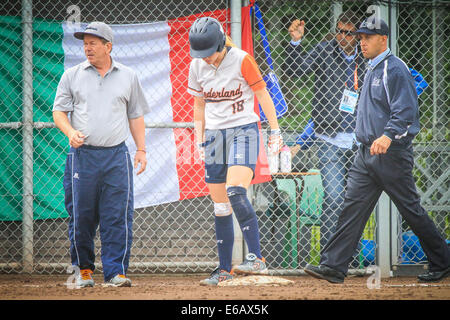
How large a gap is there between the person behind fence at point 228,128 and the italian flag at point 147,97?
3.87ft

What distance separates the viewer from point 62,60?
256 inches

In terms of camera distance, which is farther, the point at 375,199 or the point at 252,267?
the point at 252,267

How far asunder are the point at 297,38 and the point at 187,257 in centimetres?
266

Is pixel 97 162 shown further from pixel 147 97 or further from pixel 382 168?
pixel 382 168

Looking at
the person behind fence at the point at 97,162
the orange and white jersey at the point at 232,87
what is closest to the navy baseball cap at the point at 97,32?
the person behind fence at the point at 97,162

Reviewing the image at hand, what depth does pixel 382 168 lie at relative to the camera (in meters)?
→ 4.72

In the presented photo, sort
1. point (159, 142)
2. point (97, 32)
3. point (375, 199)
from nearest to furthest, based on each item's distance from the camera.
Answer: point (375, 199)
point (97, 32)
point (159, 142)

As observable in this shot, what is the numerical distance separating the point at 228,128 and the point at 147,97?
1609 mm

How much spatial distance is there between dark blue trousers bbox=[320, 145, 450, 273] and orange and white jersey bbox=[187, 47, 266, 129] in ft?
3.40

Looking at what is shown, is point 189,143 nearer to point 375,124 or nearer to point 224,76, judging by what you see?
point 224,76

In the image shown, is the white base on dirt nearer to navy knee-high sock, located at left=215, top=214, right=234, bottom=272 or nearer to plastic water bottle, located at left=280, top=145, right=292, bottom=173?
navy knee-high sock, located at left=215, top=214, right=234, bottom=272

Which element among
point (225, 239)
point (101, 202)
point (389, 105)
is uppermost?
point (389, 105)

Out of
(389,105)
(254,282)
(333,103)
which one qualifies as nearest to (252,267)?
(254,282)

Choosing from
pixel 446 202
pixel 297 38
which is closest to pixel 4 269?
pixel 297 38
